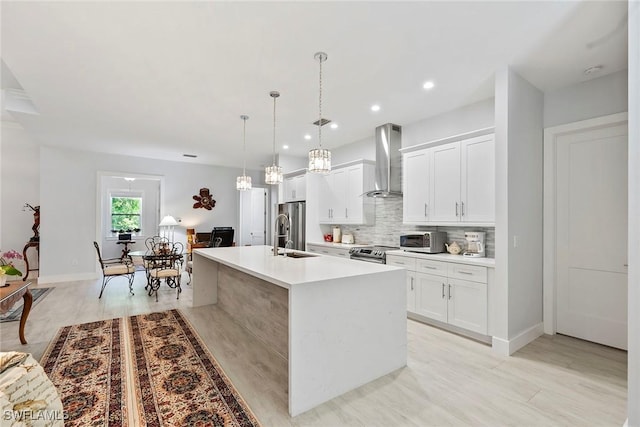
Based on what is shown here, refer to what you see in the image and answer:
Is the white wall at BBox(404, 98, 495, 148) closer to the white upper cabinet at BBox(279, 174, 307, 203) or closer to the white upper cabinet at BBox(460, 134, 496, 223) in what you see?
the white upper cabinet at BBox(460, 134, 496, 223)

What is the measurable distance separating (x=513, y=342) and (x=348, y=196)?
10.4 ft

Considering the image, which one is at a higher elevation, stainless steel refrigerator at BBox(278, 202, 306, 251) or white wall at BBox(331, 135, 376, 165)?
white wall at BBox(331, 135, 376, 165)

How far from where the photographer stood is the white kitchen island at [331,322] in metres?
2.01

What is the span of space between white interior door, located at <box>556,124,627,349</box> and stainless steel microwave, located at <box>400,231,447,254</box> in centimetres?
124

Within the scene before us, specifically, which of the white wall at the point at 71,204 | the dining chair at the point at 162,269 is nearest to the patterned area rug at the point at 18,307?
the white wall at the point at 71,204

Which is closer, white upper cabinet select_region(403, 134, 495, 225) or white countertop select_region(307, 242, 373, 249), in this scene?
white upper cabinet select_region(403, 134, 495, 225)

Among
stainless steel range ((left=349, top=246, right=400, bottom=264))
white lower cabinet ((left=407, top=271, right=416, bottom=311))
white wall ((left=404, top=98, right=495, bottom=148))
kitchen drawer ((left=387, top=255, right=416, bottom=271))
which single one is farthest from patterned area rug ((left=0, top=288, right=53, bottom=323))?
white wall ((left=404, top=98, right=495, bottom=148))

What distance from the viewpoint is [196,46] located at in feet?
8.39

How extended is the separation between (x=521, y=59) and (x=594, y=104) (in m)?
1.08

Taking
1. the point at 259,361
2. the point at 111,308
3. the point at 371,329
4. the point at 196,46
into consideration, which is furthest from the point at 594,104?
the point at 111,308

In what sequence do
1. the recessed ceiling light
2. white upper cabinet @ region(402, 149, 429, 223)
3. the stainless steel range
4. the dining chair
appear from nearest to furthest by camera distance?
the recessed ceiling light → white upper cabinet @ region(402, 149, 429, 223) → the stainless steel range → the dining chair

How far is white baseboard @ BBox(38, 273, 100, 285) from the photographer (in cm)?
595

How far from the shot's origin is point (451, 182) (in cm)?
371

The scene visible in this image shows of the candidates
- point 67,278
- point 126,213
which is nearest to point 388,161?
point 67,278
